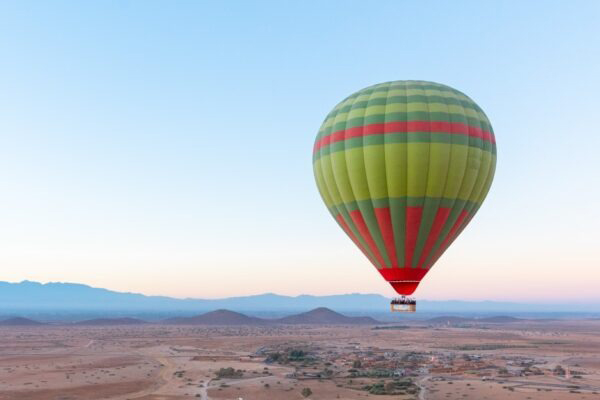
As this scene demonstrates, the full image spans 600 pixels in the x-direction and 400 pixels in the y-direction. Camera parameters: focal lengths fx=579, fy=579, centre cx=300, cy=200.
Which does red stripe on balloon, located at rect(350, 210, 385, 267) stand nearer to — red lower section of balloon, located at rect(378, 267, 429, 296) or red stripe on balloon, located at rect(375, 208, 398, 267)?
red stripe on balloon, located at rect(375, 208, 398, 267)

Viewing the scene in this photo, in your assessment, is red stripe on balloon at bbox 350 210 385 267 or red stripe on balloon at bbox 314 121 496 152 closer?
red stripe on balloon at bbox 314 121 496 152

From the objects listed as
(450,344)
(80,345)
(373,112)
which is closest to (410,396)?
(373,112)

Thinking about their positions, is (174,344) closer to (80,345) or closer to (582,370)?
(80,345)

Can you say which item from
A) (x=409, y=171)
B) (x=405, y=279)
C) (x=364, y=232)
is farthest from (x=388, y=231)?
(x=409, y=171)

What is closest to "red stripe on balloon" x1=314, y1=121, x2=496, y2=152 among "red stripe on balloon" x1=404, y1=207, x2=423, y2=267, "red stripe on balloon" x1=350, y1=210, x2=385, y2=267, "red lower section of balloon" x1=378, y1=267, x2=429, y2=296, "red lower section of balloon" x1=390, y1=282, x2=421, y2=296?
"red stripe on balloon" x1=404, y1=207, x2=423, y2=267

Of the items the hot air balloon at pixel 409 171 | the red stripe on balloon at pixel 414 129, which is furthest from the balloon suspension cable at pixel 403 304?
the red stripe on balloon at pixel 414 129

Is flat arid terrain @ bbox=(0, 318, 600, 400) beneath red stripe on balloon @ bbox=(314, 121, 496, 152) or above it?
beneath

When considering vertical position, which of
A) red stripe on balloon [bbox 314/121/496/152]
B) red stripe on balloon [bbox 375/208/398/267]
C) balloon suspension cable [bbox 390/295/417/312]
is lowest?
balloon suspension cable [bbox 390/295/417/312]

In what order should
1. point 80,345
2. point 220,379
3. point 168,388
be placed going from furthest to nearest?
point 80,345 < point 220,379 < point 168,388
